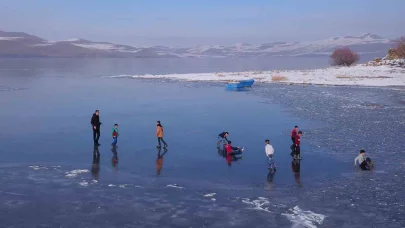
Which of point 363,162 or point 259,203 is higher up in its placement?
point 363,162

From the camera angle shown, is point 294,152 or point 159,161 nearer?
point 159,161

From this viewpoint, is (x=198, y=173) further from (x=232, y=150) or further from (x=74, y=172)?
(x=74, y=172)

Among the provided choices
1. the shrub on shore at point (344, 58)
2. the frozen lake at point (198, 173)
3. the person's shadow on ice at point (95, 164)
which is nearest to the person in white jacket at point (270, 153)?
the frozen lake at point (198, 173)

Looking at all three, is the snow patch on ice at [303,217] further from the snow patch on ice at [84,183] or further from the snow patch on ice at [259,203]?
the snow patch on ice at [84,183]

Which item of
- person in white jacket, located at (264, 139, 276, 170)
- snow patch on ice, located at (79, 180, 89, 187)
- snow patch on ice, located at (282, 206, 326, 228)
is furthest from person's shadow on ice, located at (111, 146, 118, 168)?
snow patch on ice, located at (282, 206, 326, 228)

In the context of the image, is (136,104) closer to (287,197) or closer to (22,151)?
(22,151)

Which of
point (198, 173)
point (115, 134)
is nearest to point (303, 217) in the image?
point (198, 173)

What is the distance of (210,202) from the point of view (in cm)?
1166

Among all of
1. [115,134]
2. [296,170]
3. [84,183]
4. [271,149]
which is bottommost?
[84,183]

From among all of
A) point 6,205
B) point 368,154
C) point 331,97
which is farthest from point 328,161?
point 331,97

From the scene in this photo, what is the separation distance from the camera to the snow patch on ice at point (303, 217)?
10.2m

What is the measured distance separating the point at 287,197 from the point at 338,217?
177 centimetres

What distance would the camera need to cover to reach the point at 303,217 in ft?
34.7

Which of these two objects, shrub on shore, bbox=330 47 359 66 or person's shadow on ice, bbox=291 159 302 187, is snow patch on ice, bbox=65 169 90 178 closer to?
person's shadow on ice, bbox=291 159 302 187
